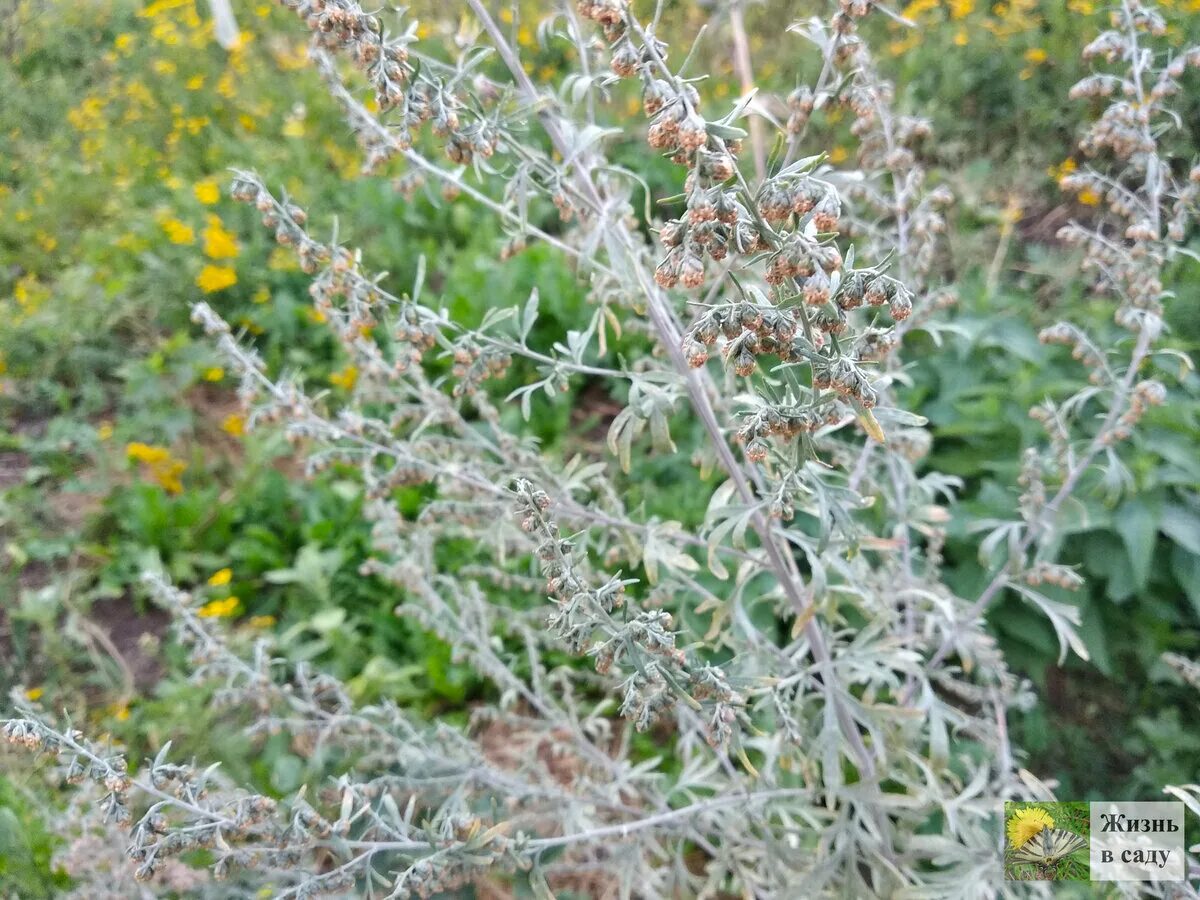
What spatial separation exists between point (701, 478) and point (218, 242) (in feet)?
10.4

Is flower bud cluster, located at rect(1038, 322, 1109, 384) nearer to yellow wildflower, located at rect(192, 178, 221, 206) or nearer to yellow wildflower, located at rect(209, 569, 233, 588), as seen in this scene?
yellow wildflower, located at rect(209, 569, 233, 588)

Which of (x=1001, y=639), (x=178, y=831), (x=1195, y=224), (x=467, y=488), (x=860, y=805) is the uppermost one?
(x=467, y=488)

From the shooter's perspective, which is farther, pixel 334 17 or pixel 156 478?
pixel 156 478

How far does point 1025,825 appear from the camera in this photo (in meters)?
1.57

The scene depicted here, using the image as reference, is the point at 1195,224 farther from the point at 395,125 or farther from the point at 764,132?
the point at 395,125

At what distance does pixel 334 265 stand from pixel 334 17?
406 millimetres

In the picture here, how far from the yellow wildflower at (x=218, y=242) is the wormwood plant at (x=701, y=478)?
2.24m

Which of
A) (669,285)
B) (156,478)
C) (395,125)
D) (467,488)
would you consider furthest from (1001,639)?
(156,478)

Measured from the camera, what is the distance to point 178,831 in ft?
3.96

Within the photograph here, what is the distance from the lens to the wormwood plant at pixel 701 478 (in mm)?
1057

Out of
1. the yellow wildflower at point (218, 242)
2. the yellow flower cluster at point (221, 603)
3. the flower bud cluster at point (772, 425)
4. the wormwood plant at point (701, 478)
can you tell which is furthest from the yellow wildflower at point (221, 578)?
the flower bud cluster at point (772, 425)

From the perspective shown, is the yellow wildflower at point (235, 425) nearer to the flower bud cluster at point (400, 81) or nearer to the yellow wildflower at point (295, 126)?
the yellow wildflower at point (295, 126)

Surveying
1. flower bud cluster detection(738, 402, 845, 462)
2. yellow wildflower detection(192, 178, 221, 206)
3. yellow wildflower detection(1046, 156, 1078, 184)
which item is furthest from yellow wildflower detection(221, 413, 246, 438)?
yellow wildflower detection(1046, 156, 1078, 184)

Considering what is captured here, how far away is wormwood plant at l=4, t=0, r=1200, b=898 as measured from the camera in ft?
3.47
